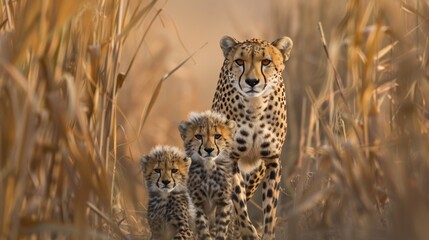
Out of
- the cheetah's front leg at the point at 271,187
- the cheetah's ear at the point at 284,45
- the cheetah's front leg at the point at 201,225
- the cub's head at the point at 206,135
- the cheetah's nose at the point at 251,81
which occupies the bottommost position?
the cheetah's front leg at the point at 201,225

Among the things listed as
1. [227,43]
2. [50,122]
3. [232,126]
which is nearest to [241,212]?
[232,126]

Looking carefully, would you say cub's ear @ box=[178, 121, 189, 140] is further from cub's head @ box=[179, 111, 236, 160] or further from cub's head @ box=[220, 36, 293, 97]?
cub's head @ box=[220, 36, 293, 97]

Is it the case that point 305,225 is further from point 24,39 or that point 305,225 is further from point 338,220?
point 24,39

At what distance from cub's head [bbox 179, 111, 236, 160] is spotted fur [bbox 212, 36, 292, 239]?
199mm

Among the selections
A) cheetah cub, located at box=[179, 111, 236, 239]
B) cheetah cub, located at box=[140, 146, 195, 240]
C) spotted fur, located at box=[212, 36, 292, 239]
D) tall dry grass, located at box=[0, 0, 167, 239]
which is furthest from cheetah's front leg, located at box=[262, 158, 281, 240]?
tall dry grass, located at box=[0, 0, 167, 239]

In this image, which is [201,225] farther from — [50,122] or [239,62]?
[50,122]

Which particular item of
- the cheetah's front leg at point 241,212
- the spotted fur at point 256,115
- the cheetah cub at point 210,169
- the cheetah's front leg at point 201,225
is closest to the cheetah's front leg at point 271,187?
the spotted fur at point 256,115

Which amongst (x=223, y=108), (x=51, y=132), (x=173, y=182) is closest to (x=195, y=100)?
(x=223, y=108)

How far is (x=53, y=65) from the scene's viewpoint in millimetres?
3283

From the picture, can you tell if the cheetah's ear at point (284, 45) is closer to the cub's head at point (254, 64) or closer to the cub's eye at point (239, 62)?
the cub's head at point (254, 64)

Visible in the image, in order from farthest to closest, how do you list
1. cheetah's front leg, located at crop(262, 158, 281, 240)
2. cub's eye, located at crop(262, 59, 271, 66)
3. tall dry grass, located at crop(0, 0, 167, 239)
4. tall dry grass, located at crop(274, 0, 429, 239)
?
cheetah's front leg, located at crop(262, 158, 281, 240), cub's eye, located at crop(262, 59, 271, 66), tall dry grass, located at crop(274, 0, 429, 239), tall dry grass, located at crop(0, 0, 167, 239)

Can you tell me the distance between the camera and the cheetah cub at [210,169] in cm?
451

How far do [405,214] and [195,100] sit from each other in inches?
192

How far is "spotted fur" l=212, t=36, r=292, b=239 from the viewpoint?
4.77 m
